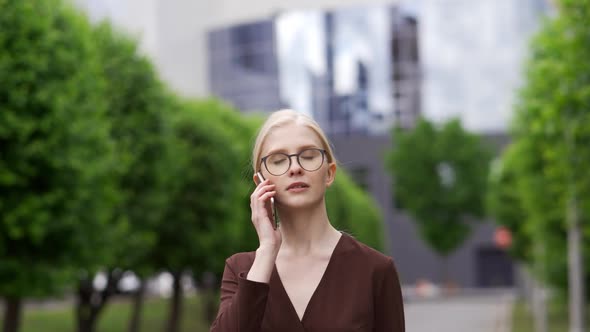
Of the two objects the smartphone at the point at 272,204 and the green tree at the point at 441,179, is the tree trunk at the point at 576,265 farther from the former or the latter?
the green tree at the point at 441,179

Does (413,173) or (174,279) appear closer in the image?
(174,279)

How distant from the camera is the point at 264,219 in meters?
3.17

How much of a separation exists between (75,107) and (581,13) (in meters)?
7.77

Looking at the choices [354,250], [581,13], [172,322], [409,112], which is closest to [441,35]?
[409,112]

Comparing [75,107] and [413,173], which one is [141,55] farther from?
[413,173]

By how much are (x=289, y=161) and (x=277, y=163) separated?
4 centimetres

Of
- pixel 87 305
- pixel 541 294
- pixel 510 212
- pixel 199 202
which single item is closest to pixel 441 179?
pixel 510 212

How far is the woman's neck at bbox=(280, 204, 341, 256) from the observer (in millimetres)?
3324

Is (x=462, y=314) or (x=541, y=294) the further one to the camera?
(x=462, y=314)

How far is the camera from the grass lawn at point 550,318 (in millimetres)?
33856

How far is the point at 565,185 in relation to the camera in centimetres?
1903

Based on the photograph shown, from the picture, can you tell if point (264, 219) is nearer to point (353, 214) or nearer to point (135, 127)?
point (135, 127)

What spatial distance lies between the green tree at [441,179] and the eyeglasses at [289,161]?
67.1 meters

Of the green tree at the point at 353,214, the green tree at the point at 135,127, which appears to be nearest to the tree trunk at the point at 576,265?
the green tree at the point at 135,127
